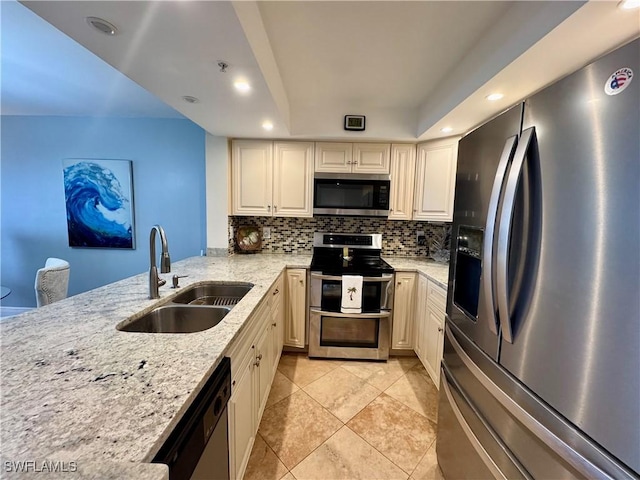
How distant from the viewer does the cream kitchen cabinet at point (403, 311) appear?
95.5 inches

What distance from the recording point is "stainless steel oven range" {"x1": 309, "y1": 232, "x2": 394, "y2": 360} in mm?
2361

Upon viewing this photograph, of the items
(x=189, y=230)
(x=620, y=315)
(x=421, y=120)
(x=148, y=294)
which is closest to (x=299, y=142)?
(x=421, y=120)

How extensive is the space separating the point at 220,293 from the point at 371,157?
1970 millimetres

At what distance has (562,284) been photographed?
0.67 m

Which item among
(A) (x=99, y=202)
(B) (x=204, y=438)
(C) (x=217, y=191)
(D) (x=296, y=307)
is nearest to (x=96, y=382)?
(B) (x=204, y=438)

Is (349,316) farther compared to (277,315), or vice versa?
(349,316)

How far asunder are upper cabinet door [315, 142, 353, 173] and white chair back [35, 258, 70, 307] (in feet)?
8.14

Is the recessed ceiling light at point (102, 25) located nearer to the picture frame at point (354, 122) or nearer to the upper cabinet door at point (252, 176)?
the upper cabinet door at point (252, 176)

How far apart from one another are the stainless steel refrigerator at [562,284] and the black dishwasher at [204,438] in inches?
38.8

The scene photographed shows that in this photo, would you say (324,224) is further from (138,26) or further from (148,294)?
(138,26)

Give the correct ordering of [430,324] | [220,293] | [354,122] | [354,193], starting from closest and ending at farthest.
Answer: [220,293], [430,324], [354,122], [354,193]

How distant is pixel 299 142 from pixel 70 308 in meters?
2.23

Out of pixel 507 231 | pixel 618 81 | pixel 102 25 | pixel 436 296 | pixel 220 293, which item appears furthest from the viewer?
pixel 436 296

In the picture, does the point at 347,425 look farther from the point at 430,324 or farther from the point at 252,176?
the point at 252,176
